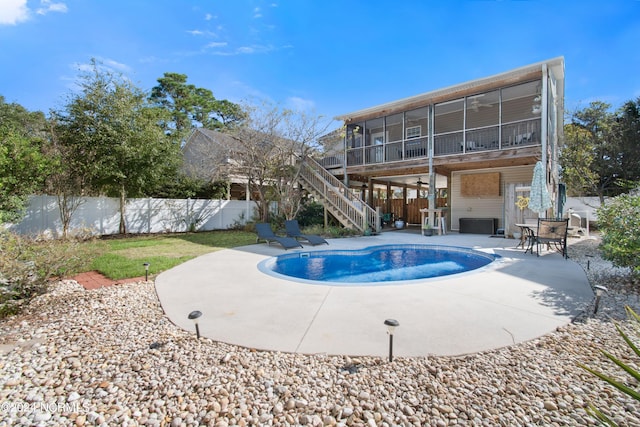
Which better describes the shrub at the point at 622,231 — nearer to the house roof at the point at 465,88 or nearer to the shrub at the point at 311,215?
the house roof at the point at 465,88

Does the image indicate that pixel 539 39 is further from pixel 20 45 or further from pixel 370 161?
pixel 20 45

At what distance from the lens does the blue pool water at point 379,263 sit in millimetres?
6807

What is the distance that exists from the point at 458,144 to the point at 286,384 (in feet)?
42.8

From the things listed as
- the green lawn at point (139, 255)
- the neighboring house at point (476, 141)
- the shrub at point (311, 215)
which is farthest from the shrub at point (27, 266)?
the shrub at point (311, 215)

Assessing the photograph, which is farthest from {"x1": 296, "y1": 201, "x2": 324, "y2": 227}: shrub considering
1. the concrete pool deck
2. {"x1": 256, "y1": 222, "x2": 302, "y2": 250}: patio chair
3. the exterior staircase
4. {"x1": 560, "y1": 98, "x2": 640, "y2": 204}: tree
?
{"x1": 560, "y1": 98, "x2": 640, "y2": 204}: tree

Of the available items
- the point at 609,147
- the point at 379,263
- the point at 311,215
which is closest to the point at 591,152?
the point at 609,147

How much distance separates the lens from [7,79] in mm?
13688

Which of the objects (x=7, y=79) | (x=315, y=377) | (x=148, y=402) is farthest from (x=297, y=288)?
(x=7, y=79)

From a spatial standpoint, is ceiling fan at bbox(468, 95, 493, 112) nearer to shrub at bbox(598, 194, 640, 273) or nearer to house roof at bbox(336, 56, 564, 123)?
house roof at bbox(336, 56, 564, 123)

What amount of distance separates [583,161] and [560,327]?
64.9ft

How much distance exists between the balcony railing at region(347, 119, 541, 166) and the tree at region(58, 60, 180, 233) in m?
9.67

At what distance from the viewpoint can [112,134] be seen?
11172 millimetres

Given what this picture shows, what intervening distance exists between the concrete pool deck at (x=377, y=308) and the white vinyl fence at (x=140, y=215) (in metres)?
7.87

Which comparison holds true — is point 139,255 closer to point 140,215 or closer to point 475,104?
point 140,215
